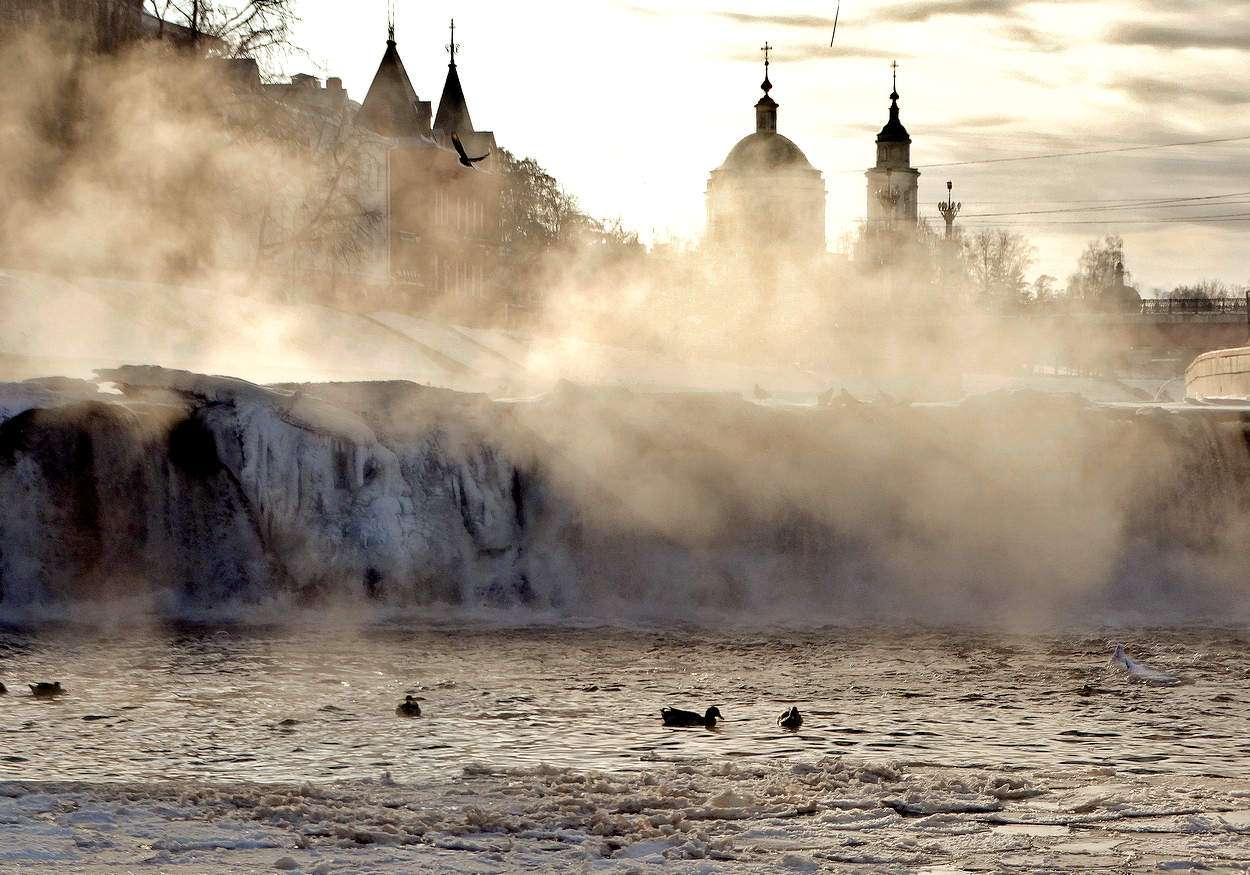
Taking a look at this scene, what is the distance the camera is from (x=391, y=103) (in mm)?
51812

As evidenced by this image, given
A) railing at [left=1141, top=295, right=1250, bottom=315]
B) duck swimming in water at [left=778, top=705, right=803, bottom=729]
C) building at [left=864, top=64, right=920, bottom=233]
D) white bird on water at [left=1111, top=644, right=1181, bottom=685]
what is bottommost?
duck swimming in water at [left=778, top=705, right=803, bottom=729]

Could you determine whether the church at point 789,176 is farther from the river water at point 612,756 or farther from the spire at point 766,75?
the river water at point 612,756

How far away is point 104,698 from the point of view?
9867mm

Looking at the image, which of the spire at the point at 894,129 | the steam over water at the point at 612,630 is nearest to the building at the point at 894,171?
the spire at the point at 894,129

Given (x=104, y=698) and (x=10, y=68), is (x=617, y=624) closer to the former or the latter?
(x=104, y=698)

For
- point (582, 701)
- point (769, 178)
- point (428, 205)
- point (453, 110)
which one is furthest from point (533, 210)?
point (582, 701)

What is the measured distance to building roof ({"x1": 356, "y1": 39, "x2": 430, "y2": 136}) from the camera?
51406 mm

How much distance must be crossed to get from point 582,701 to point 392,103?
44.4m

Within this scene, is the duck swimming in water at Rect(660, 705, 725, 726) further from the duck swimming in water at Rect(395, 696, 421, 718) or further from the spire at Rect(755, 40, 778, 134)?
the spire at Rect(755, 40, 778, 134)

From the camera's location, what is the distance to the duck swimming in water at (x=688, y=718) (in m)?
9.30

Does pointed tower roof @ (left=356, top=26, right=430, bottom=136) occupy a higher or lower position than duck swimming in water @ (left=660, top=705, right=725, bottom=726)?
higher

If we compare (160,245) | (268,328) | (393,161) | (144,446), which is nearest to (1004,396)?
(144,446)

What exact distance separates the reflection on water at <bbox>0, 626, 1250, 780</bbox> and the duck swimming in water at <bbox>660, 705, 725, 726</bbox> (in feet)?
0.39

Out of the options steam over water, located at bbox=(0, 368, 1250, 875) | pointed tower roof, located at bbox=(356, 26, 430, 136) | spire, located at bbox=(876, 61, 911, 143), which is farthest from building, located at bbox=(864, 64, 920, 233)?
steam over water, located at bbox=(0, 368, 1250, 875)
